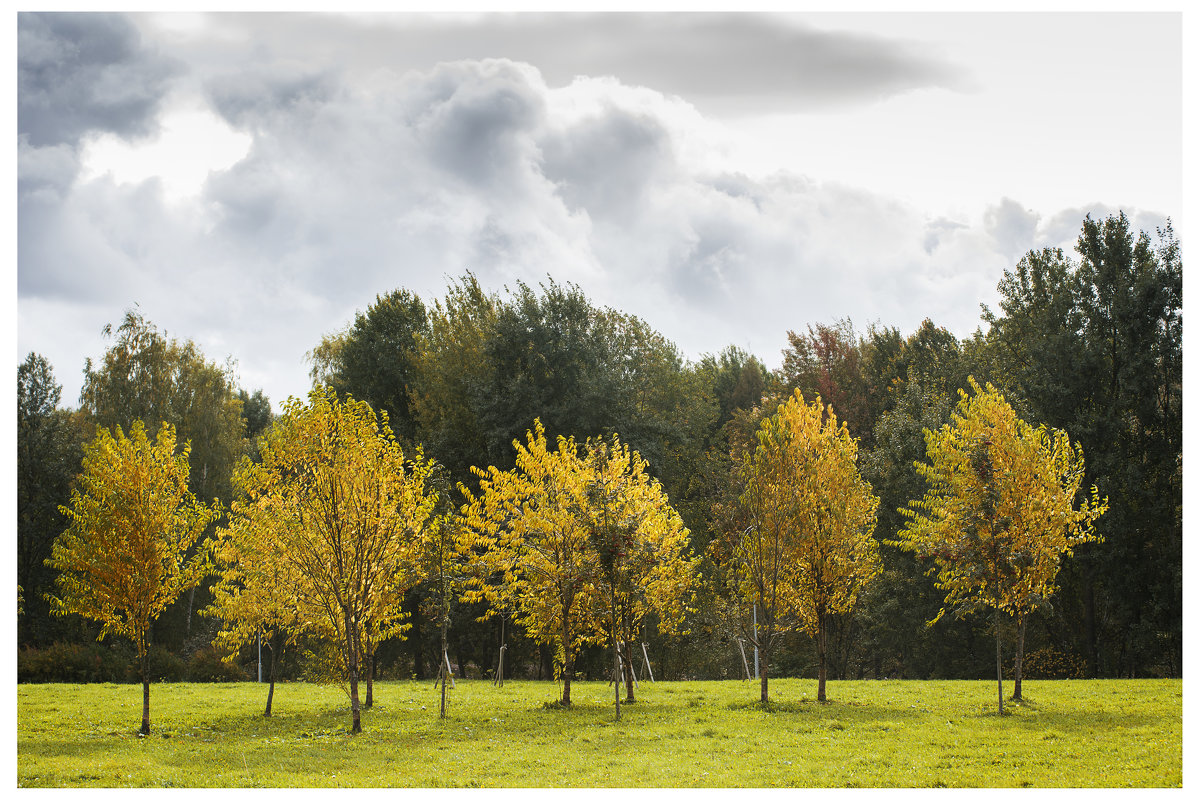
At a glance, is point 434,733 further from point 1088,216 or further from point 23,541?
point 23,541

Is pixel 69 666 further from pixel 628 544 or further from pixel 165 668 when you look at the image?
pixel 628 544

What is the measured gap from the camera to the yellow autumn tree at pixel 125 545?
62.6 ft

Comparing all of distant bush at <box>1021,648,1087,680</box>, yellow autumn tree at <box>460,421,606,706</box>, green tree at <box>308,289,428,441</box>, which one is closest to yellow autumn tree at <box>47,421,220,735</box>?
yellow autumn tree at <box>460,421,606,706</box>

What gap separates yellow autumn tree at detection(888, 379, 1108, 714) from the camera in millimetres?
19594

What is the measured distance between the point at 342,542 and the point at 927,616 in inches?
1005

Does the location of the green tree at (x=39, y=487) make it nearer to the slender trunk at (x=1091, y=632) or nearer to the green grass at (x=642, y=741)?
the green grass at (x=642, y=741)

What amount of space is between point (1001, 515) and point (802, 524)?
16.4ft

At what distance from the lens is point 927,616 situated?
34.3 m

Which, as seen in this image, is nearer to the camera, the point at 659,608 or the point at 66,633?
the point at 659,608

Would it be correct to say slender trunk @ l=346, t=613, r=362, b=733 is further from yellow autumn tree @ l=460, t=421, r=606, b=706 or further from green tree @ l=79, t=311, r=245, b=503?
green tree @ l=79, t=311, r=245, b=503

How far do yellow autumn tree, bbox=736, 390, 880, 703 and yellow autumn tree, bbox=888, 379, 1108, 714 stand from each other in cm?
206

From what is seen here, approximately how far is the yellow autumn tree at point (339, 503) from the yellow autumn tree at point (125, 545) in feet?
7.03
